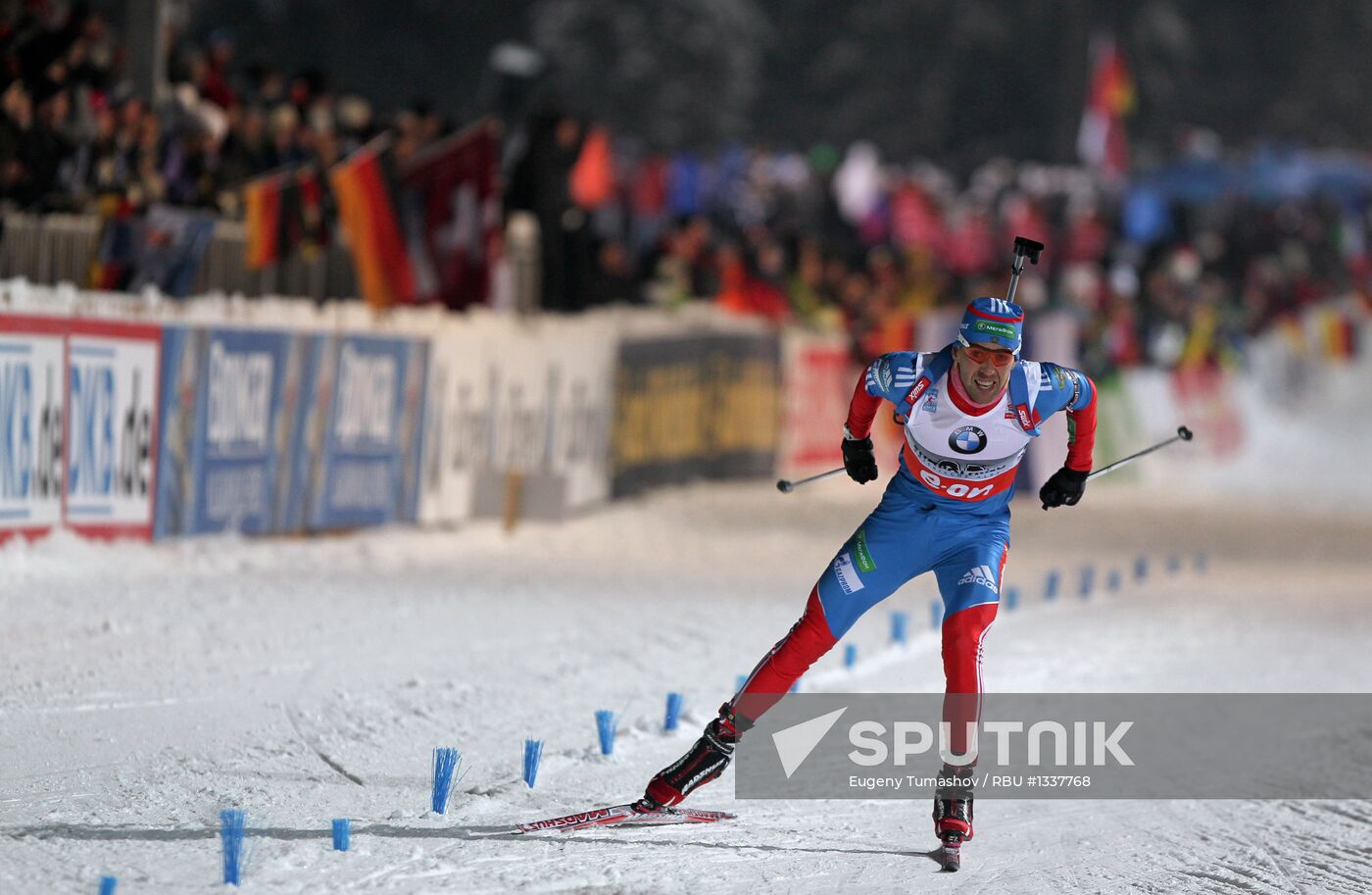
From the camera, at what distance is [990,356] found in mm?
6605

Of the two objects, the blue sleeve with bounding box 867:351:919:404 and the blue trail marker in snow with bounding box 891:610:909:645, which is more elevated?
the blue sleeve with bounding box 867:351:919:404

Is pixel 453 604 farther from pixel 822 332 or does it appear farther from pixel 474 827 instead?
pixel 822 332

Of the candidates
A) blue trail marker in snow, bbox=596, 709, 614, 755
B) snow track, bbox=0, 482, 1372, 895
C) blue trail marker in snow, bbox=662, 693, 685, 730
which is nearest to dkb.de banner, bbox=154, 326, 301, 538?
snow track, bbox=0, 482, 1372, 895

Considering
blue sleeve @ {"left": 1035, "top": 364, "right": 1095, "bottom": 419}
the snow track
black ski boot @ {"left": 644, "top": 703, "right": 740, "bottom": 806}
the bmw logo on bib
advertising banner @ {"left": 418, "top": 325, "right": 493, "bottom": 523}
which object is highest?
blue sleeve @ {"left": 1035, "top": 364, "right": 1095, "bottom": 419}

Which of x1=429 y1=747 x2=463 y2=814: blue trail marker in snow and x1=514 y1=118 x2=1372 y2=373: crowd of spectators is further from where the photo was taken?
x1=514 y1=118 x2=1372 y2=373: crowd of spectators

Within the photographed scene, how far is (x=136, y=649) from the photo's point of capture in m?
9.13

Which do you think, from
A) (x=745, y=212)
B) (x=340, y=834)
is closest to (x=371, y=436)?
(x=340, y=834)

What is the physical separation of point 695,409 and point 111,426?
9701mm

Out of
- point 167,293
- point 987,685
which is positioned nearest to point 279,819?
point 987,685

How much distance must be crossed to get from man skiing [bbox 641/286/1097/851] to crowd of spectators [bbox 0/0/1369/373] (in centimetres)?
675

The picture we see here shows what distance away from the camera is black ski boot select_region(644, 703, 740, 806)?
655 cm

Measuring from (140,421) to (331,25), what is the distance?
43867 mm

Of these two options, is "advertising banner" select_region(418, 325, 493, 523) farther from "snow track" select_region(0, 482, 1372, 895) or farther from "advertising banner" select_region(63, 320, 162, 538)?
"advertising banner" select_region(63, 320, 162, 538)

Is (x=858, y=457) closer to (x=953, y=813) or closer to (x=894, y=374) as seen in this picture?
(x=894, y=374)
